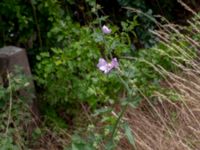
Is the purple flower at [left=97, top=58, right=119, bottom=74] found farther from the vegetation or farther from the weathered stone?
the weathered stone

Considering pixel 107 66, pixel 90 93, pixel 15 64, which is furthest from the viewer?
pixel 15 64

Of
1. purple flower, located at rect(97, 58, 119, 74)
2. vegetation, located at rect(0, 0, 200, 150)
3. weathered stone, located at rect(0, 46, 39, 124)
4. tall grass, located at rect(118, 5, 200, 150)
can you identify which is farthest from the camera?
weathered stone, located at rect(0, 46, 39, 124)

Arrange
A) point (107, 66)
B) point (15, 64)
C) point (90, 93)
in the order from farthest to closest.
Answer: point (15, 64), point (90, 93), point (107, 66)

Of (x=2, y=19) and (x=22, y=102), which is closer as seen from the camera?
(x=22, y=102)

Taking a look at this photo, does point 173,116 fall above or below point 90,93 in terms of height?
below

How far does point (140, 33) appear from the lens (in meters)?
4.73

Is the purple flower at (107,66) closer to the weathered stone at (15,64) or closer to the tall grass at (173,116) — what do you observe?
the tall grass at (173,116)

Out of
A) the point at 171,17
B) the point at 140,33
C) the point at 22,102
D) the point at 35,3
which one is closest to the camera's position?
the point at 22,102

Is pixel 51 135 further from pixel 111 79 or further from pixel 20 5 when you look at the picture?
pixel 20 5

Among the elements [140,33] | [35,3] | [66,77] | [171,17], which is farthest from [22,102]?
[171,17]

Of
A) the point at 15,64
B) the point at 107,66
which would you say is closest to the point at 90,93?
the point at 15,64

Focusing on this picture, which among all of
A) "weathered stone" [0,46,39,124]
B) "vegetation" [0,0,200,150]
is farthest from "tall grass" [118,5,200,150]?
"weathered stone" [0,46,39,124]

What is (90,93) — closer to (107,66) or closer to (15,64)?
(15,64)

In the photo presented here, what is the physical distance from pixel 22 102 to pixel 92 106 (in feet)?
1.40
